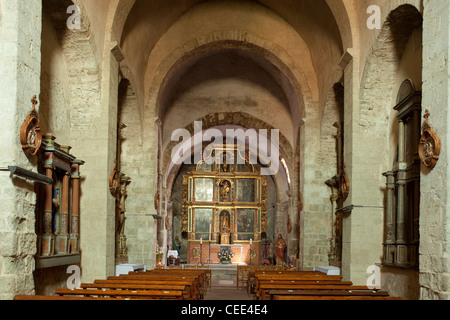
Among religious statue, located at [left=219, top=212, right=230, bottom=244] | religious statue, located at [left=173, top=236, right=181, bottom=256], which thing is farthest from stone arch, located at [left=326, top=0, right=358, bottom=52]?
religious statue, located at [left=173, top=236, right=181, bottom=256]

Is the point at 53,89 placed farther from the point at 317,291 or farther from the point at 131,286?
the point at 317,291

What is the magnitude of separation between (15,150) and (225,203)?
834 inches

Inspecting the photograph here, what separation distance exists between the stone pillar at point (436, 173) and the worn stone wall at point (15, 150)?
4.85 meters

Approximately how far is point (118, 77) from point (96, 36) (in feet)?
5.26

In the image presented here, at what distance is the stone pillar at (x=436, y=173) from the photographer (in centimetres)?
611

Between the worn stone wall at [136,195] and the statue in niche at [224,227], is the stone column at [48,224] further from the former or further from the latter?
the statue in niche at [224,227]

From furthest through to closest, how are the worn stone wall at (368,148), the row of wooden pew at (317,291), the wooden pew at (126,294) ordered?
the worn stone wall at (368,148) < the row of wooden pew at (317,291) < the wooden pew at (126,294)

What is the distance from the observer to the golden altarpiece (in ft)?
86.9

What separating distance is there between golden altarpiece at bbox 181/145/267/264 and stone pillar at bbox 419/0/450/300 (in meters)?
19.6

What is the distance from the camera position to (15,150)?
6.21 m

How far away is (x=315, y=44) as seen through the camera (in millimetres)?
14797

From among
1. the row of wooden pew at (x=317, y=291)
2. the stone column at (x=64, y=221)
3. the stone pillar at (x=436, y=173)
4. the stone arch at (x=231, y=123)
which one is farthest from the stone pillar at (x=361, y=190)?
the stone arch at (x=231, y=123)
